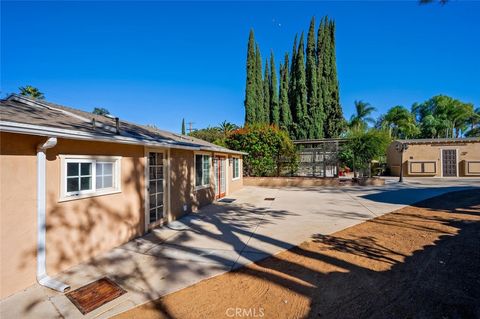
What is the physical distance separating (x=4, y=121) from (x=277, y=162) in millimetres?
13884

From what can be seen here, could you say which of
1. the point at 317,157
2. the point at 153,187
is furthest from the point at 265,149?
the point at 153,187

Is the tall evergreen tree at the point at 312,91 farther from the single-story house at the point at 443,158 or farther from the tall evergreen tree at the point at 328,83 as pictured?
the single-story house at the point at 443,158

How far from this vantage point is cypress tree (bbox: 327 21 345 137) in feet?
89.7

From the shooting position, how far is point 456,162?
62.7 ft

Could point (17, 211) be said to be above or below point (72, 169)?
below

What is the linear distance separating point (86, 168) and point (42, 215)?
106 centimetres

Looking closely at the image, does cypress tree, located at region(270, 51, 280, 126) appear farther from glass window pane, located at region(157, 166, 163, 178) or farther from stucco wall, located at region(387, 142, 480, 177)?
glass window pane, located at region(157, 166, 163, 178)

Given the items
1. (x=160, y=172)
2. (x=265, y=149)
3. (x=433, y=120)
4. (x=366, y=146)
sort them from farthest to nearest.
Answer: (x=433, y=120)
(x=366, y=146)
(x=265, y=149)
(x=160, y=172)

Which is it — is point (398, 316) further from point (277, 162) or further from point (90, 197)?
point (277, 162)

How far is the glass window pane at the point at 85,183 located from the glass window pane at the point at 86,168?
0.35ft

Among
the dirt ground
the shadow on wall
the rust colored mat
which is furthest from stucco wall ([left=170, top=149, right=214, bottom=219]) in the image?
the dirt ground

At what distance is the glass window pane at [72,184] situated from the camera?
153 inches

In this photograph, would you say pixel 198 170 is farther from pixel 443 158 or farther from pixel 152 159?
pixel 443 158

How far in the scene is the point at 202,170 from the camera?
8.81 meters
